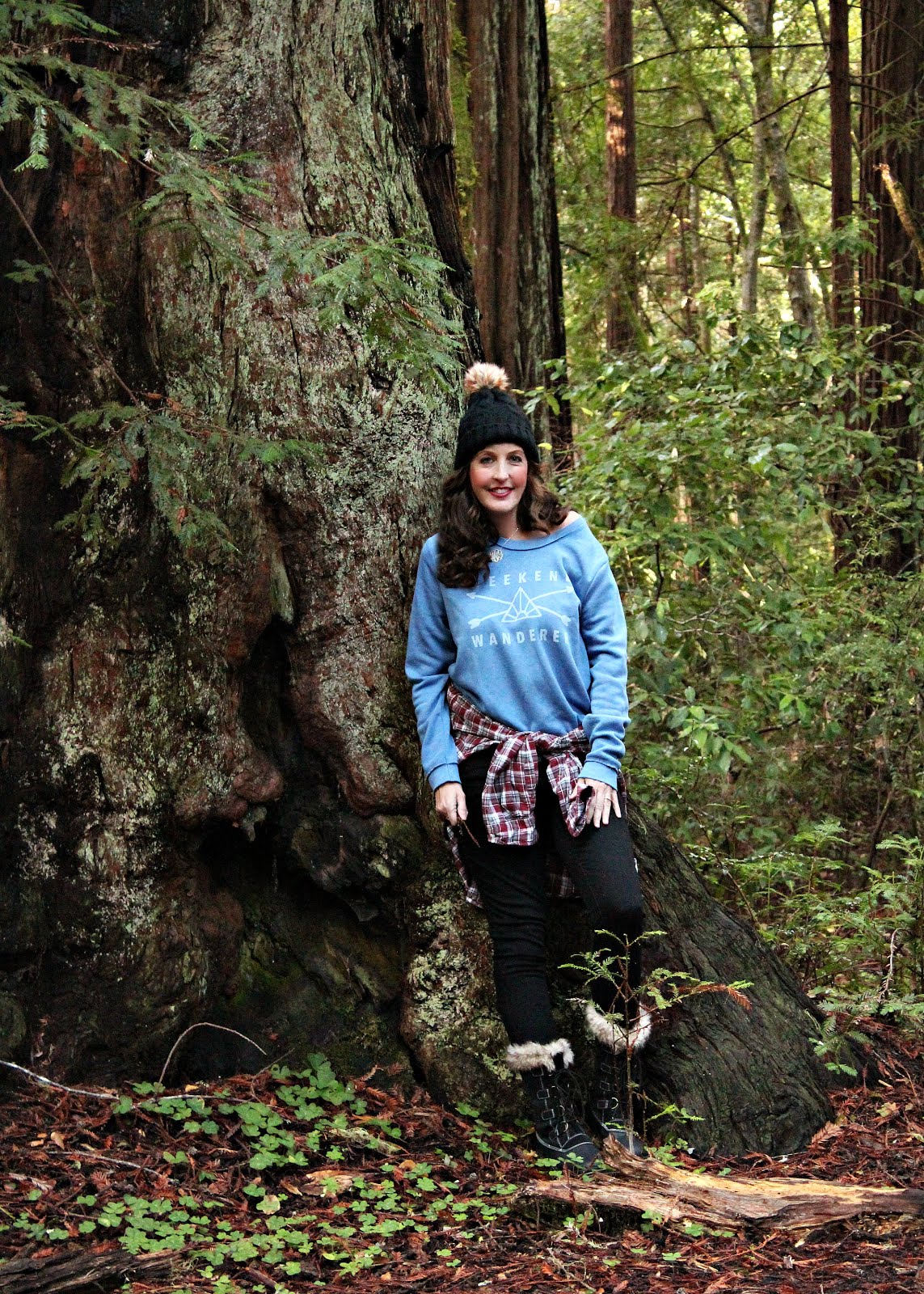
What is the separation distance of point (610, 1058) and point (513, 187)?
6103mm

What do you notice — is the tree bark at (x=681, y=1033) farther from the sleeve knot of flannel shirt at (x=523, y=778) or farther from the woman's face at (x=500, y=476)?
the woman's face at (x=500, y=476)

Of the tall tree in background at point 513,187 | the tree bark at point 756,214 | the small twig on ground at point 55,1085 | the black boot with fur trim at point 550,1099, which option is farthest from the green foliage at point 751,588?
the tree bark at point 756,214

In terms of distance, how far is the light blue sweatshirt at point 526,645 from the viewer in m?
4.00

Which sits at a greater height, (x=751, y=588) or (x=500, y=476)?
(x=500, y=476)

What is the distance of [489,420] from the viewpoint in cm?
404

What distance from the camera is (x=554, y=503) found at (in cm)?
416

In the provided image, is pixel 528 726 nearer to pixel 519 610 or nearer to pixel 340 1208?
pixel 519 610

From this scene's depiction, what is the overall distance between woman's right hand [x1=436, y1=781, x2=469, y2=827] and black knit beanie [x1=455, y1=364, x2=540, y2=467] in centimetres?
111

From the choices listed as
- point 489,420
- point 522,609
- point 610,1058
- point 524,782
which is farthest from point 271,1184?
point 489,420

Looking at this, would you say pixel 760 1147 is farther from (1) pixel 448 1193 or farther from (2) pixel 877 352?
(2) pixel 877 352

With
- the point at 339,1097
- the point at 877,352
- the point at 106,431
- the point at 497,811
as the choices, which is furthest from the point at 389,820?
the point at 877,352

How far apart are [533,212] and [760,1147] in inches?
247

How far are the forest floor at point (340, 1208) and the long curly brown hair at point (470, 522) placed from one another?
1790mm

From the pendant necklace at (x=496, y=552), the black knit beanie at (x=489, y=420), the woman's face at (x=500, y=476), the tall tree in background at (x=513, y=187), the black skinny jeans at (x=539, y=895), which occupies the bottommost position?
the black skinny jeans at (x=539, y=895)
